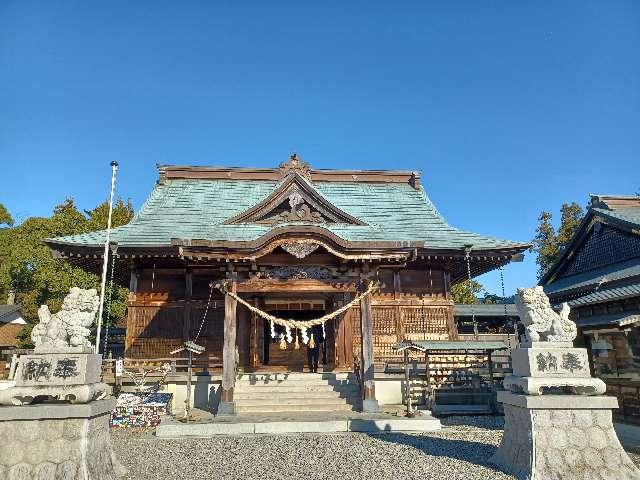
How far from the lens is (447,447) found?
9.06 m

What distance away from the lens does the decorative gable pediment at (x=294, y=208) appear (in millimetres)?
17312

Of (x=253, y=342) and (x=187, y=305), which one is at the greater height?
(x=187, y=305)

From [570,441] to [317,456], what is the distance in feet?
15.6

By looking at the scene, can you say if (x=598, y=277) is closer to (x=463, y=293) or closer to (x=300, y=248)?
(x=300, y=248)

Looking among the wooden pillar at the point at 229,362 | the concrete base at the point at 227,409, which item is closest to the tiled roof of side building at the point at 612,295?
the wooden pillar at the point at 229,362

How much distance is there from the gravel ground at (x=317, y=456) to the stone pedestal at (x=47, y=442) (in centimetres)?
149

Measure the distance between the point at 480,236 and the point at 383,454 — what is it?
40.1 feet

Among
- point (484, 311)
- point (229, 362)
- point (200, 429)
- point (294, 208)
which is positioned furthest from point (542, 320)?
point (484, 311)

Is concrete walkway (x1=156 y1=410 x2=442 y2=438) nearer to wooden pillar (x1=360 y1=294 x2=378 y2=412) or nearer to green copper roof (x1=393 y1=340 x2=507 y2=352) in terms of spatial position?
wooden pillar (x1=360 y1=294 x2=378 y2=412)

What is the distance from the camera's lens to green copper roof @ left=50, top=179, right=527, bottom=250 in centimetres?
1658

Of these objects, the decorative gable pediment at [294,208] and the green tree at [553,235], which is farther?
the green tree at [553,235]

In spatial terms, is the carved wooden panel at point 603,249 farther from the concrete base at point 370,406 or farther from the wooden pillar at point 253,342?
the wooden pillar at point 253,342

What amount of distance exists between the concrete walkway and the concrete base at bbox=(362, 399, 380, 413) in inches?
29.5

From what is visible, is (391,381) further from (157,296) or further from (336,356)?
(157,296)
